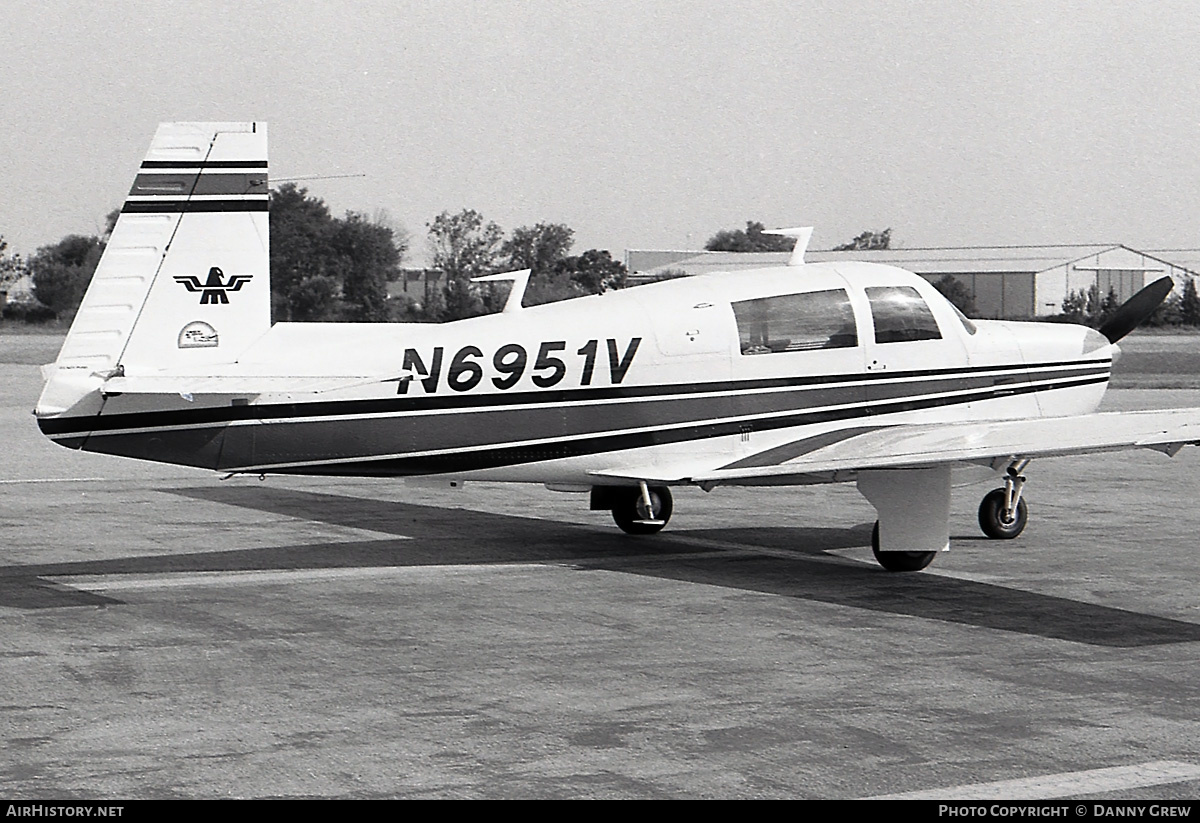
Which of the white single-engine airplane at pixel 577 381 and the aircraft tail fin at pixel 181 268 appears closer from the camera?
the aircraft tail fin at pixel 181 268

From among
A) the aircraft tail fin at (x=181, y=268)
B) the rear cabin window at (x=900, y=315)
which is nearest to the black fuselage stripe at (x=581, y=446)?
the rear cabin window at (x=900, y=315)

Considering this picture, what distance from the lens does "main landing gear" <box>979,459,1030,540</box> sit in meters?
13.1

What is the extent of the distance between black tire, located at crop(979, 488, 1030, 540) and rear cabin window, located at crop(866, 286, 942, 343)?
169cm

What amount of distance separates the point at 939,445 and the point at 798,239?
320 cm

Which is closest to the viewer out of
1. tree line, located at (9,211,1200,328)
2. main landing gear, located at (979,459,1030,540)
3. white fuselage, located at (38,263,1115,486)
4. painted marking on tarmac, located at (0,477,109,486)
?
white fuselage, located at (38,263,1115,486)

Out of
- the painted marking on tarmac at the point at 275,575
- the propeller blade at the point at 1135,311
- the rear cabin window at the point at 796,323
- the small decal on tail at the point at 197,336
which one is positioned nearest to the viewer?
the small decal on tail at the point at 197,336

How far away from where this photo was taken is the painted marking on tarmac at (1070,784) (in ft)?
19.1

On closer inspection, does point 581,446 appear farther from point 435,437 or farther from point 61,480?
point 61,480

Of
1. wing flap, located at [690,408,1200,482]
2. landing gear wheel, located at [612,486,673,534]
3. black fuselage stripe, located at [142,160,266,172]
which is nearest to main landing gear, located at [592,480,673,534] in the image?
landing gear wheel, located at [612,486,673,534]

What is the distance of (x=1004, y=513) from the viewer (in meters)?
13.1

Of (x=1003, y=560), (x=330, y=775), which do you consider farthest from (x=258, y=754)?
(x=1003, y=560)

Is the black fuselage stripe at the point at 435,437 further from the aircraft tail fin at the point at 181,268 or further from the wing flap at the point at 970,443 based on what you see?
the aircraft tail fin at the point at 181,268

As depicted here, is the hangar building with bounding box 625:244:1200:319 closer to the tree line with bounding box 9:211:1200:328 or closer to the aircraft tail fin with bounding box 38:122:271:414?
the tree line with bounding box 9:211:1200:328

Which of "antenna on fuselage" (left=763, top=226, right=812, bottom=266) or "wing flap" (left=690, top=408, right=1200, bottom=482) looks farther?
"antenna on fuselage" (left=763, top=226, right=812, bottom=266)
